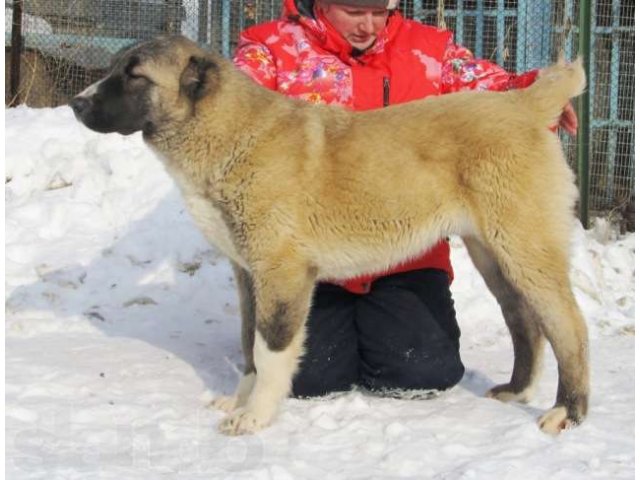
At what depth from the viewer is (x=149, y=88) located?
325 centimetres

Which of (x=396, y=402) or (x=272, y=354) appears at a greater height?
(x=272, y=354)

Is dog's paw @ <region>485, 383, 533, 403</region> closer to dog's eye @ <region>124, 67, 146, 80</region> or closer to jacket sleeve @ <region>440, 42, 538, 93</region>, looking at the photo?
jacket sleeve @ <region>440, 42, 538, 93</region>

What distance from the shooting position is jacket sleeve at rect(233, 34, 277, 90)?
386cm

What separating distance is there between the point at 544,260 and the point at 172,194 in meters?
3.22

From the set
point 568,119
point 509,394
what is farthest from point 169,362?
point 568,119

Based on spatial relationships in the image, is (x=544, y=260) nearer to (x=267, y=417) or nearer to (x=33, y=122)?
(x=267, y=417)

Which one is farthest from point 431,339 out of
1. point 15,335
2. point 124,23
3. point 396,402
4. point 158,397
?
point 124,23

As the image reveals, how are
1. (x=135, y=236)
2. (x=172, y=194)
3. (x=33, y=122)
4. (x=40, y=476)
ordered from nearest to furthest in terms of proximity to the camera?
(x=40, y=476), (x=135, y=236), (x=172, y=194), (x=33, y=122)

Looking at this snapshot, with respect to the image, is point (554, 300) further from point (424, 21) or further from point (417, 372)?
point (424, 21)

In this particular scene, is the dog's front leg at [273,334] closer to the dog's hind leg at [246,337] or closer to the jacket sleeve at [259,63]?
the dog's hind leg at [246,337]

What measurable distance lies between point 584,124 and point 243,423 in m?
4.29

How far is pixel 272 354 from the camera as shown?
→ 10.6 ft

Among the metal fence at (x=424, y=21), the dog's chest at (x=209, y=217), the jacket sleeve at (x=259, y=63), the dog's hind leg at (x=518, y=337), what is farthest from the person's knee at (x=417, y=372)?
the metal fence at (x=424, y=21)

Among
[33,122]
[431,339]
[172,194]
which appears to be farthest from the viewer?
[33,122]
